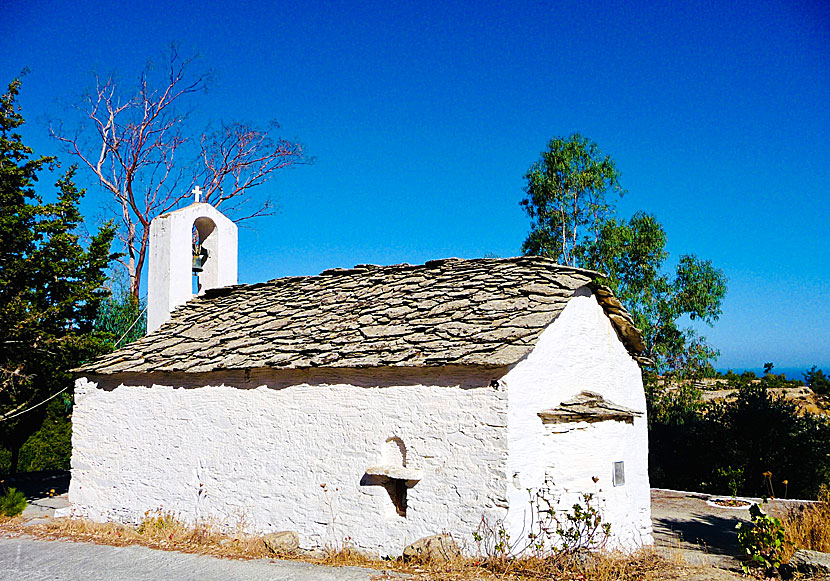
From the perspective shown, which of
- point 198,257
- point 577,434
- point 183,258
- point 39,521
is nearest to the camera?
point 577,434

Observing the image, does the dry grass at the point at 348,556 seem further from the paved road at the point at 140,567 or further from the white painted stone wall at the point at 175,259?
the white painted stone wall at the point at 175,259

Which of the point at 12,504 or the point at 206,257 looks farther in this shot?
the point at 206,257

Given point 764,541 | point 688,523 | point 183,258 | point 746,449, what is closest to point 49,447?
point 183,258

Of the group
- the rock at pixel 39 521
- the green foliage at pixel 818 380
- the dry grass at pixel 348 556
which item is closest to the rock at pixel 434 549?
the dry grass at pixel 348 556

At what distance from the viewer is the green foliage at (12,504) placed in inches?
423

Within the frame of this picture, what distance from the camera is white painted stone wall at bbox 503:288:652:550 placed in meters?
7.67

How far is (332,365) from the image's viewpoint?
8.48 metres

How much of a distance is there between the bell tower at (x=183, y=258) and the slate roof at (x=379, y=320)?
0.51 metres

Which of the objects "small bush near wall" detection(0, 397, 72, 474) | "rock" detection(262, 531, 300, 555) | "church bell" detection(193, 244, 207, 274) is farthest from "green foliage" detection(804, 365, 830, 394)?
"small bush near wall" detection(0, 397, 72, 474)

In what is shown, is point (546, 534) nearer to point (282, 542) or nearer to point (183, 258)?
point (282, 542)

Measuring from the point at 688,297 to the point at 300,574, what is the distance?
51.7ft

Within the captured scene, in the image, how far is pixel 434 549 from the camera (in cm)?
747

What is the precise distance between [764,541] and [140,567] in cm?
704

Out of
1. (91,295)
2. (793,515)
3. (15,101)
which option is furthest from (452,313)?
(15,101)
